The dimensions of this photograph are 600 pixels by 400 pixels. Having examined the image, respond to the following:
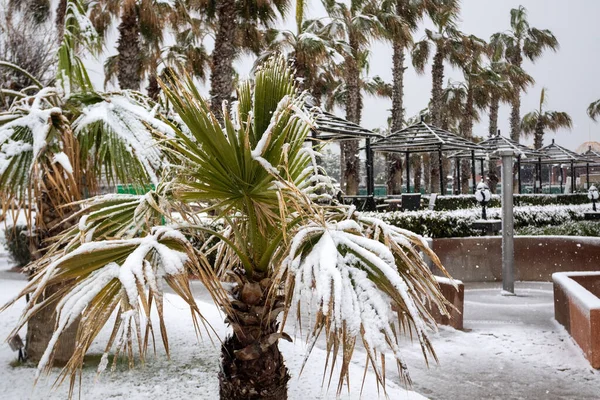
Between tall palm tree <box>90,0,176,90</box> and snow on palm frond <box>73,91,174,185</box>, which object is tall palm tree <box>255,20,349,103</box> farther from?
snow on palm frond <box>73,91,174,185</box>

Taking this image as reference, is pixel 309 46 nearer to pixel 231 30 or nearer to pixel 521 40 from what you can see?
pixel 231 30

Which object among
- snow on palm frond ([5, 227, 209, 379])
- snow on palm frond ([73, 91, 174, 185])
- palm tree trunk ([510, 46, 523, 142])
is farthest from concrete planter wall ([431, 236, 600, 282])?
palm tree trunk ([510, 46, 523, 142])

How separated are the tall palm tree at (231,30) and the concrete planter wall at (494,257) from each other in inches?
256

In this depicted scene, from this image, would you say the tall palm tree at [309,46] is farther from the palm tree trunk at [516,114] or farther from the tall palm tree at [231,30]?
the palm tree trunk at [516,114]

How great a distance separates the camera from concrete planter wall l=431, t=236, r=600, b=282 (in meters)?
9.91

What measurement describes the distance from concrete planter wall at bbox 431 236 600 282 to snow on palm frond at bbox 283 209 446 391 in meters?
7.79

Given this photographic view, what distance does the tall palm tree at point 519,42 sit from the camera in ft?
111

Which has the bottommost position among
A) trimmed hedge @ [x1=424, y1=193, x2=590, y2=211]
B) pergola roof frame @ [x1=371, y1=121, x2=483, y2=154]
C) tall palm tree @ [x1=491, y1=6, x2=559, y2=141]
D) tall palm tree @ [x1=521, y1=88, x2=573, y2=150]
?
trimmed hedge @ [x1=424, y1=193, x2=590, y2=211]

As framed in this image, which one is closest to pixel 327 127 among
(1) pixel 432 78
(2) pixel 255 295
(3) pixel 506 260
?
(3) pixel 506 260

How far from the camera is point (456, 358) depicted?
5363mm

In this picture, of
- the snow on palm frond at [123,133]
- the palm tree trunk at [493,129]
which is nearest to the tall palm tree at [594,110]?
the palm tree trunk at [493,129]

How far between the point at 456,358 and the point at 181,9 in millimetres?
12800

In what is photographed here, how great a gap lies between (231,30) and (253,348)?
12.2 metres

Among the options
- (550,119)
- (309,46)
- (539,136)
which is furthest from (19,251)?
(550,119)
